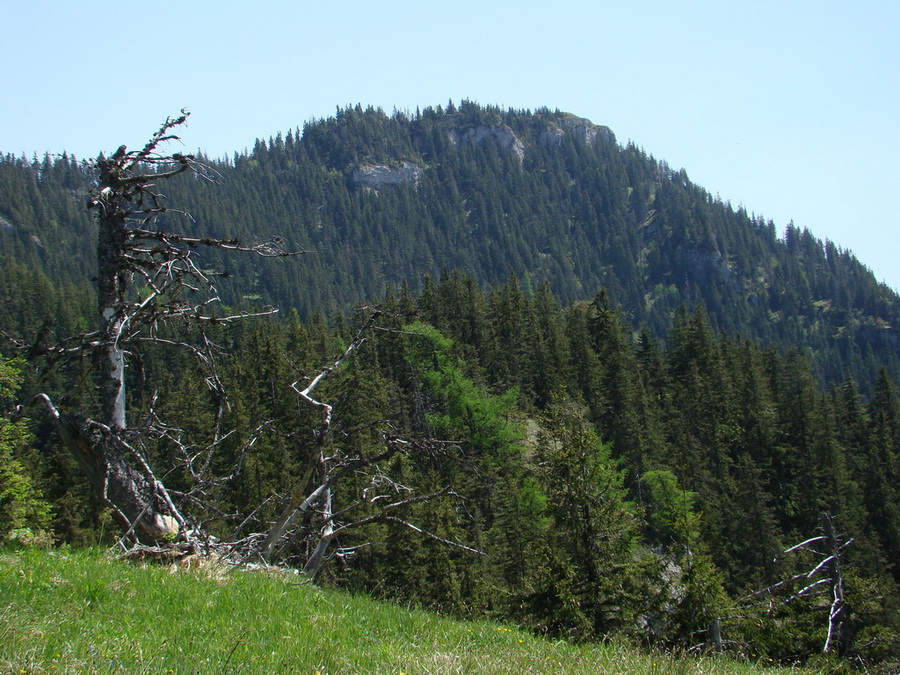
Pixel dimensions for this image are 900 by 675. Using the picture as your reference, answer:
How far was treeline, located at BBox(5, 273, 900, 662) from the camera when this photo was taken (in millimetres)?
16531

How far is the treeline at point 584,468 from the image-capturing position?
54.2 ft

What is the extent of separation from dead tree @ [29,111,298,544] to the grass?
85 centimetres

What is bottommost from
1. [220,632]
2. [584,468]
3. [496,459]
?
[496,459]

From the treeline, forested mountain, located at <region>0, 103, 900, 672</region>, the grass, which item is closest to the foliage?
forested mountain, located at <region>0, 103, 900, 672</region>

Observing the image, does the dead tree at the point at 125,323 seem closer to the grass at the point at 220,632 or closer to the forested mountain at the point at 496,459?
the forested mountain at the point at 496,459

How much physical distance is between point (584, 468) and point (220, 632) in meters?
12.5

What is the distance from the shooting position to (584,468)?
17109 mm

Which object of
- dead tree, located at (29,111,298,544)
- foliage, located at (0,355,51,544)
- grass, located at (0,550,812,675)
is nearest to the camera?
grass, located at (0,550,812,675)

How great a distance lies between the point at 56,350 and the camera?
8.23 m

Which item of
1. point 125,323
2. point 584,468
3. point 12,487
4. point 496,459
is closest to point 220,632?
point 125,323

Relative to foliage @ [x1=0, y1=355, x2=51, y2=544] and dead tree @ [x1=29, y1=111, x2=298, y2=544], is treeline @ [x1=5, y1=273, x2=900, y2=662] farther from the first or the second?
foliage @ [x1=0, y1=355, x2=51, y2=544]

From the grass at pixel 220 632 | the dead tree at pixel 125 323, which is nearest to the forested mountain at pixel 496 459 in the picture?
the dead tree at pixel 125 323

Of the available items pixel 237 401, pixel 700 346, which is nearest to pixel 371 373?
pixel 237 401

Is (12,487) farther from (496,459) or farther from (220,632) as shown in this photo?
(496,459)
